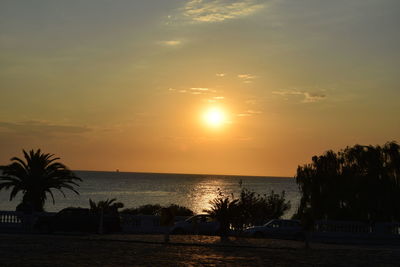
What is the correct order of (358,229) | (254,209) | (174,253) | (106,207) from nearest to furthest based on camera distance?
(174,253) < (358,229) < (254,209) < (106,207)

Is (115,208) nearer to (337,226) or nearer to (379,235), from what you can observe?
(337,226)

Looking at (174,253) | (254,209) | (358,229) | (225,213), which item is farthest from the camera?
(254,209)

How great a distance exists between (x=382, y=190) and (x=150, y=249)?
21.5 m

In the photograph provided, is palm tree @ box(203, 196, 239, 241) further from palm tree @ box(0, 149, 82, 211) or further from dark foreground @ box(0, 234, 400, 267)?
palm tree @ box(0, 149, 82, 211)

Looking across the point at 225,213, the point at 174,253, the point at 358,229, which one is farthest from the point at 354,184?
the point at 174,253

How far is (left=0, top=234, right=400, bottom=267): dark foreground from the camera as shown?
67.7ft

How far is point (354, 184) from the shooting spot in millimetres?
41531

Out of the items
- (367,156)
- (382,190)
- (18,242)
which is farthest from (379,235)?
(18,242)

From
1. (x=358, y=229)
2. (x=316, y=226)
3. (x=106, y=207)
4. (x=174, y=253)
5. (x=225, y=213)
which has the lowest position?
(x=174, y=253)

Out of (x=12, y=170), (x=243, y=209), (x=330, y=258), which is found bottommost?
(x=330, y=258)

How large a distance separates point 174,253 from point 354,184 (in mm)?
21440

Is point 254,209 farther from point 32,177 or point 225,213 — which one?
point 32,177

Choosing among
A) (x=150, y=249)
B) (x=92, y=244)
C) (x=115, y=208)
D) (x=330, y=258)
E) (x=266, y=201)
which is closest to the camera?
(x=330, y=258)

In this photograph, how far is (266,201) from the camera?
52281mm
